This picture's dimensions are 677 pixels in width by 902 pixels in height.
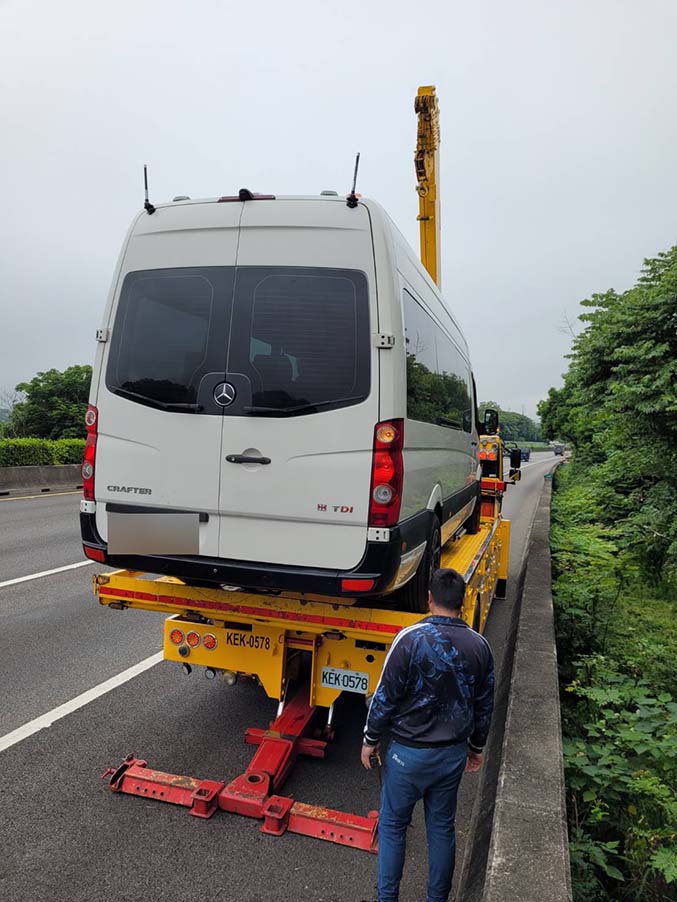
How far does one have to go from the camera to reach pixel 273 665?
4184 mm

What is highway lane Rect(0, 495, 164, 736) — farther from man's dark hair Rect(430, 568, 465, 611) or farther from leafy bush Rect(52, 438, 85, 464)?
leafy bush Rect(52, 438, 85, 464)

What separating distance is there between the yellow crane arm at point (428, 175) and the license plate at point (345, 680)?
7.61 meters

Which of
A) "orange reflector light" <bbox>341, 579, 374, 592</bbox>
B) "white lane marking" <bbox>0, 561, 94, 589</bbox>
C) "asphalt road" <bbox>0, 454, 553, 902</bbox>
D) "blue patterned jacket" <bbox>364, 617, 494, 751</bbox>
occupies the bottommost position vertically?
"asphalt road" <bbox>0, 454, 553, 902</bbox>

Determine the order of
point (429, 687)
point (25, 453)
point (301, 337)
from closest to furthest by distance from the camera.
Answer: point (429, 687), point (301, 337), point (25, 453)

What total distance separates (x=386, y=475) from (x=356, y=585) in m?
0.62

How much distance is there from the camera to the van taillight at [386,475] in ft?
11.7

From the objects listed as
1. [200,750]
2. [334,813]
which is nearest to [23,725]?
[200,750]

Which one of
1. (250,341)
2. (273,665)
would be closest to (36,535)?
(273,665)

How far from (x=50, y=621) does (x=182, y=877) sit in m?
4.19

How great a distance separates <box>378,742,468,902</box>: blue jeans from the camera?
9.20 feet

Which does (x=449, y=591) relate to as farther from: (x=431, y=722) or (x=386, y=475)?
(x=386, y=475)

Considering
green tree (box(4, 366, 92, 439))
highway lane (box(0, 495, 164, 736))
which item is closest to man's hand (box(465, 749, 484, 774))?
highway lane (box(0, 495, 164, 736))

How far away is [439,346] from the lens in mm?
5352

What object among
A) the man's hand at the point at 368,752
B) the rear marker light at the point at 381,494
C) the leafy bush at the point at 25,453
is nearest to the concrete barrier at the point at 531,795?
the man's hand at the point at 368,752
